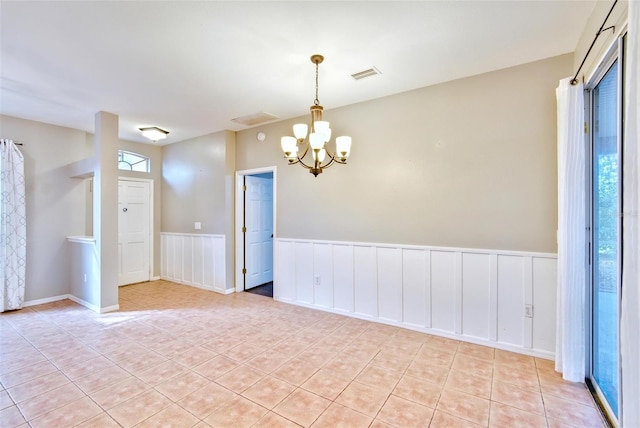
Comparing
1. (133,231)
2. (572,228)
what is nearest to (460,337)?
(572,228)

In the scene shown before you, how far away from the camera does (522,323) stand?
111 inches

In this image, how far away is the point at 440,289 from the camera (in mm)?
3230

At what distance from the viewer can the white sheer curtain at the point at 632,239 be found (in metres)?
1.05

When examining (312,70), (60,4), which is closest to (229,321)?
(312,70)

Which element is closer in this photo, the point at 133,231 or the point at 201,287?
the point at 201,287

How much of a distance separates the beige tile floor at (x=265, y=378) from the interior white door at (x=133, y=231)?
1905 mm

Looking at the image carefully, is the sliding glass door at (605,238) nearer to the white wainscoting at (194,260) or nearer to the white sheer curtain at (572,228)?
the white sheer curtain at (572,228)

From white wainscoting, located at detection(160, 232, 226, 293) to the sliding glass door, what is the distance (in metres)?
4.64

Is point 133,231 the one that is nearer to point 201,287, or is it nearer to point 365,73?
point 201,287

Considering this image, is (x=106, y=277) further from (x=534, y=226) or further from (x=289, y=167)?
(x=534, y=226)

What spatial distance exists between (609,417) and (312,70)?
3.53 metres

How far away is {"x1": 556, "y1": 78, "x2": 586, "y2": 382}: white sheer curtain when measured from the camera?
7.39 feet

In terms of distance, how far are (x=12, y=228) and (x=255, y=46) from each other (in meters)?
4.36

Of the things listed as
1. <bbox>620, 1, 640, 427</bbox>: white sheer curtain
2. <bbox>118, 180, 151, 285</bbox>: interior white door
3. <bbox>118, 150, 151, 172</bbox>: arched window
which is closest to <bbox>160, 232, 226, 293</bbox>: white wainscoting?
<bbox>118, 180, 151, 285</bbox>: interior white door
